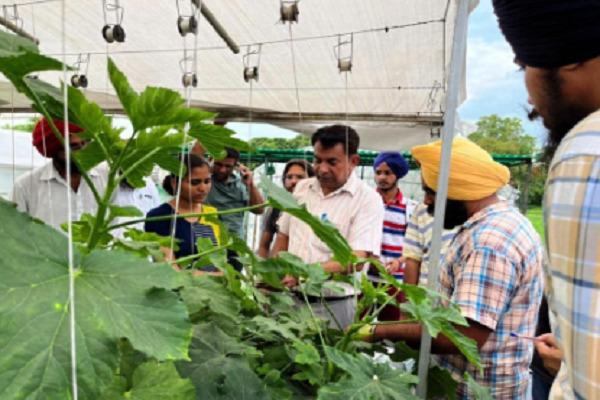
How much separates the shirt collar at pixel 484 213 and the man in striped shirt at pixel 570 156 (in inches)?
19.3

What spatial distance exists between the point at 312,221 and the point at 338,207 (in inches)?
52.5

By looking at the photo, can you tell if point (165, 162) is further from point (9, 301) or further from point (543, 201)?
point (543, 201)

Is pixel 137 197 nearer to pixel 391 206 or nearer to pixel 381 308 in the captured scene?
pixel 391 206

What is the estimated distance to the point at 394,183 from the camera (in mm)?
3020

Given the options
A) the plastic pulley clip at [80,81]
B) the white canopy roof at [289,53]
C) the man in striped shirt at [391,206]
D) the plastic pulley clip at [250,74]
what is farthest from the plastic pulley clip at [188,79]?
the plastic pulley clip at [80,81]

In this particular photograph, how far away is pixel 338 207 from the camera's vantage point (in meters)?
1.86

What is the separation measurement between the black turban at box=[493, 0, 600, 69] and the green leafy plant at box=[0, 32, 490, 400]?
0.28 metres

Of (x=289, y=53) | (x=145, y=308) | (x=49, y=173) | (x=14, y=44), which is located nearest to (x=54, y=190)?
(x=49, y=173)

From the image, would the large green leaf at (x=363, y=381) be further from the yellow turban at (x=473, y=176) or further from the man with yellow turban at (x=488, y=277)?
the yellow turban at (x=473, y=176)

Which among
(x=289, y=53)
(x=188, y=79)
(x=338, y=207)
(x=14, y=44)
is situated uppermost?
(x=289, y=53)

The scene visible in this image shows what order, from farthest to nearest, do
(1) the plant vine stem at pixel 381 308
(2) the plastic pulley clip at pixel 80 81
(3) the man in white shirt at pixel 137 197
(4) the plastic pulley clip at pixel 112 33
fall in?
(2) the plastic pulley clip at pixel 80 81
(4) the plastic pulley clip at pixel 112 33
(3) the man in white shirt at pixel 137 197
(1) the plant vine stem at pixel 381 308

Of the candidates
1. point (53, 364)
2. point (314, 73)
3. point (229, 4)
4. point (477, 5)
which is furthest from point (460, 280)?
point (314, 73)

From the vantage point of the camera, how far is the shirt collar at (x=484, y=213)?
102 cm

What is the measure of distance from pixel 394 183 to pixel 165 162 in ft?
8.20
